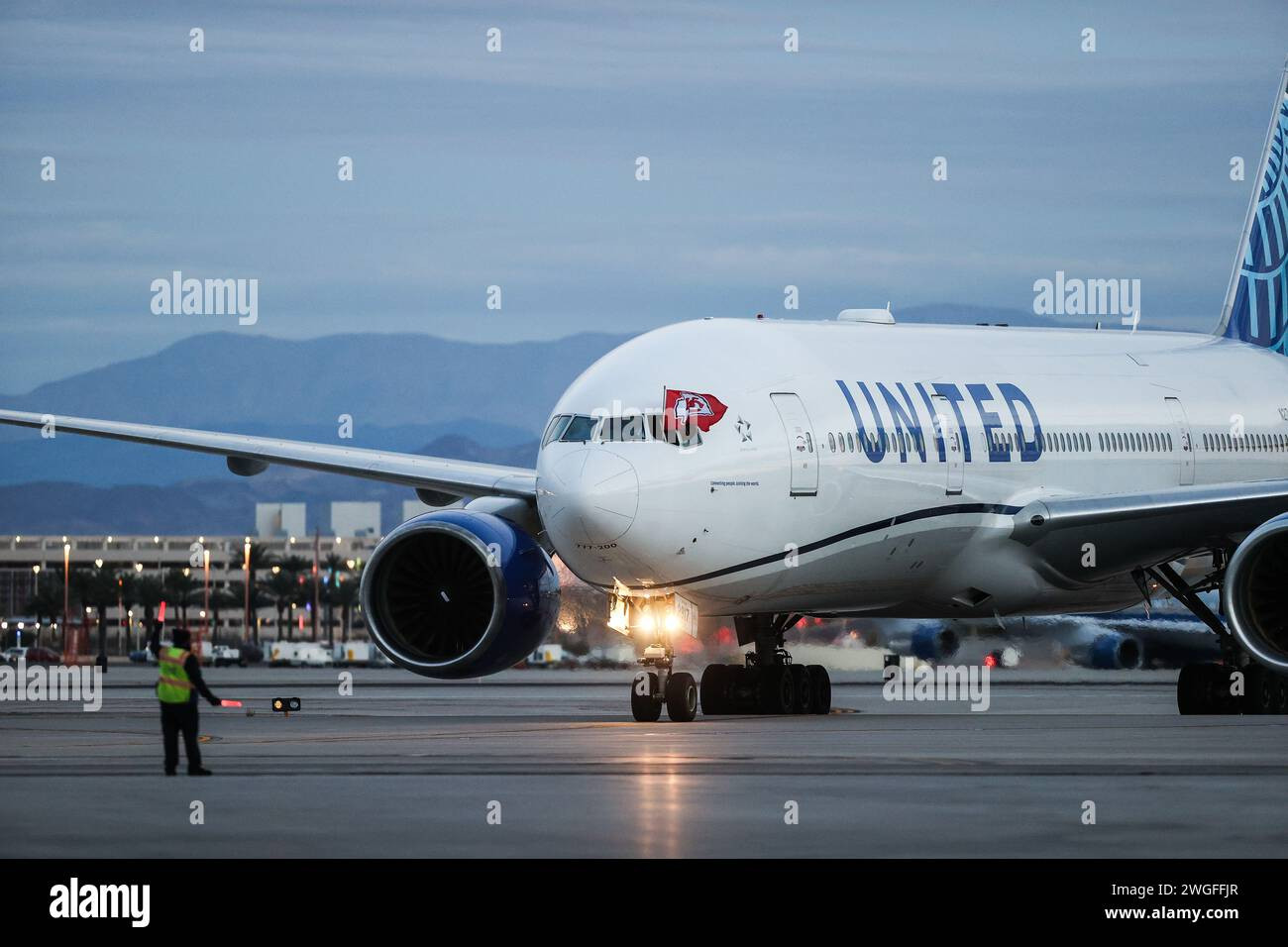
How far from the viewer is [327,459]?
95.0 feet

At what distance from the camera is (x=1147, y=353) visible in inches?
1275

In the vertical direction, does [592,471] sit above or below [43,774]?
above

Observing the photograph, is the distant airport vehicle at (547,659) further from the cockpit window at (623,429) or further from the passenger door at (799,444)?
the cockpit window at (623,429)

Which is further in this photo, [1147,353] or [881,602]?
[1147,353]

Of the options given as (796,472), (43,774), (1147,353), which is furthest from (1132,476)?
(43,774)

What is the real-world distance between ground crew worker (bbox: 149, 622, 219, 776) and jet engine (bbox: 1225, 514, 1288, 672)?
11.4 metres

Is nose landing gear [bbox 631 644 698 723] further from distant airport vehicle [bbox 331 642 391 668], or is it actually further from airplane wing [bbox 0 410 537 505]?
distant airport vehicle [bbox 331 642 391 668]

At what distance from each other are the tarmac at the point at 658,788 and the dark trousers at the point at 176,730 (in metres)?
0.26

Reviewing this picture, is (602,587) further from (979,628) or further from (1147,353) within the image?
(979,628)

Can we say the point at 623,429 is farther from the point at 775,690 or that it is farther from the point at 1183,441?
the point at 1183,441

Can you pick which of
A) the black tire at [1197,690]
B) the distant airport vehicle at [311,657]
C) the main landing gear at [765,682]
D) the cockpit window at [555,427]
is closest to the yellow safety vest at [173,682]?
the cockpit window at [555,427]

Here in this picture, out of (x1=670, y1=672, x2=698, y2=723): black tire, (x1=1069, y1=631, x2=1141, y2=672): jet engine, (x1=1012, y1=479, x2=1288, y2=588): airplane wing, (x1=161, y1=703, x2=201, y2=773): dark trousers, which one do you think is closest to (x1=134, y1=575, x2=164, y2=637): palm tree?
Result: (x1=1069, y1=631, x2=1141, y2=672): jet engine

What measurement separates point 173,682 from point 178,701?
268 mm
